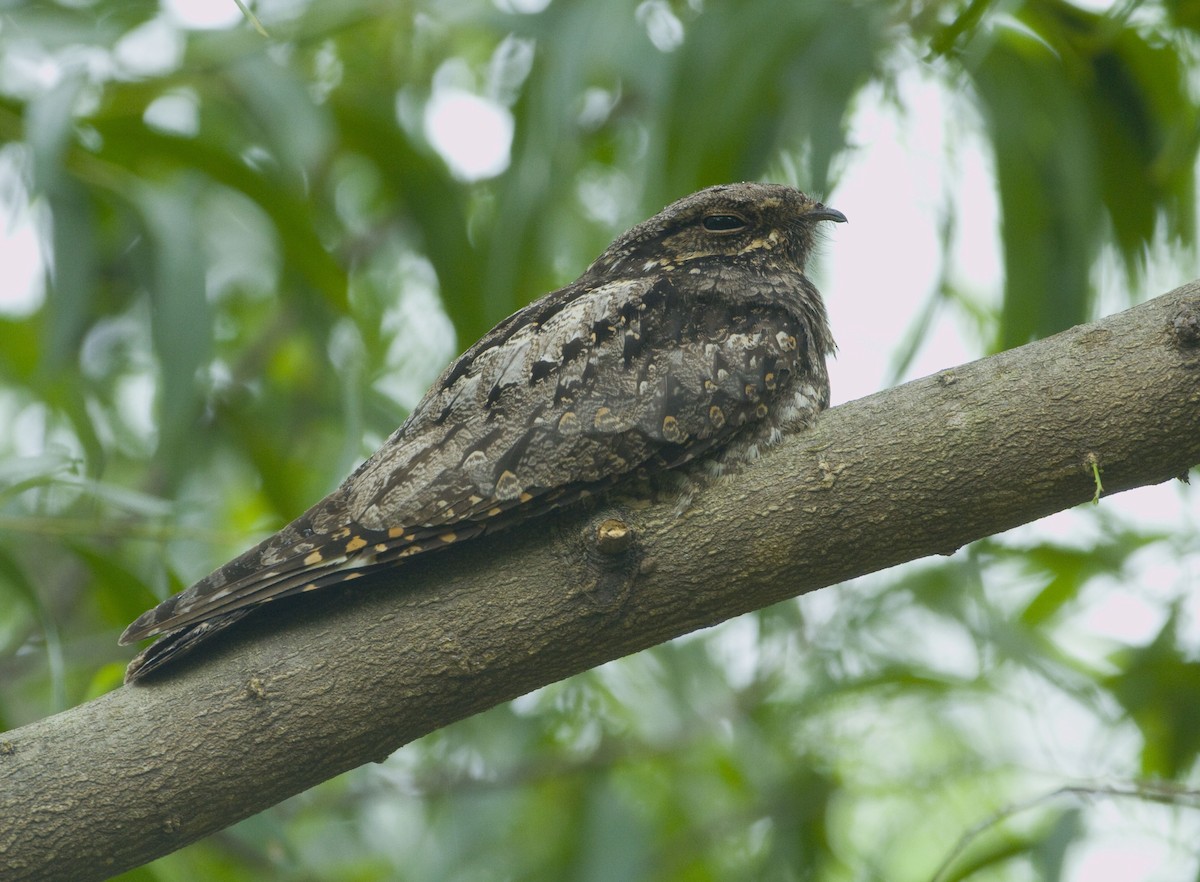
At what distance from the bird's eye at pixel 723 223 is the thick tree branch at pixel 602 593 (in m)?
1.04

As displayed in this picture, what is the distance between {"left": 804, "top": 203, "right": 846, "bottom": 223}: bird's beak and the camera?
11.6 ft

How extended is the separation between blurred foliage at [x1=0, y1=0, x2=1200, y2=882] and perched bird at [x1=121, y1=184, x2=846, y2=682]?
0.70m

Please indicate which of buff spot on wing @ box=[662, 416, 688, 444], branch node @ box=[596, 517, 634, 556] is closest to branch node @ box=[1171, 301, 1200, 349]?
buff spot on wing @ box=[662, 416, 688, 444]

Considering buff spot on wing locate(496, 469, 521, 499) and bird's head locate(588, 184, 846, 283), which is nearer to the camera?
buff spot on wing locate(496, 469, 521, 499)

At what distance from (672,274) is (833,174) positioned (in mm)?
861

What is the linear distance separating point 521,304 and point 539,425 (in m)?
1.66

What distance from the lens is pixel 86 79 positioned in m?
4.01

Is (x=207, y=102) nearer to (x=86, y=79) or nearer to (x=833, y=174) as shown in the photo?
(x=86, y=79)

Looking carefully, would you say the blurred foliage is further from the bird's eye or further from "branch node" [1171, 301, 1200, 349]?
"branch node" [1171, 301, 1200, 349]

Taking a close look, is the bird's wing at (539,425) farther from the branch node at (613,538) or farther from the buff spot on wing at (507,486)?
A: the branch node at (613,538)

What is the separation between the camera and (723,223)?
3422mm

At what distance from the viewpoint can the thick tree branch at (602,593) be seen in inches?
91.4

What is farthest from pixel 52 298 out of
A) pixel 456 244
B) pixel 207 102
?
pixel 207 102

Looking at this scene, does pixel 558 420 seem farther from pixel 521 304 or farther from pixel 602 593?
pixel 521 304
